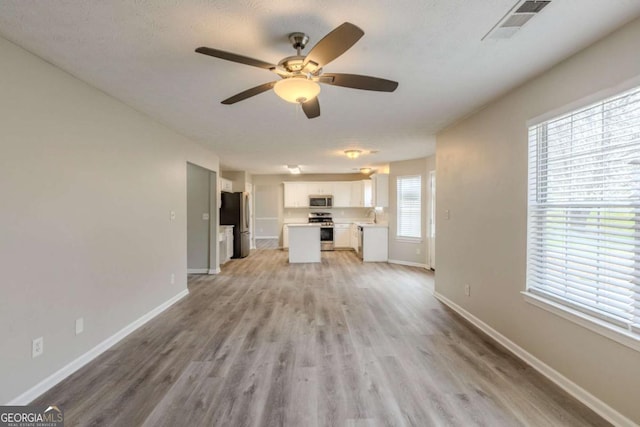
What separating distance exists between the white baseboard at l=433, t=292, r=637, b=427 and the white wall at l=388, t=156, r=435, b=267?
307 cm

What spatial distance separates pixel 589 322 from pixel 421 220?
4.36 m

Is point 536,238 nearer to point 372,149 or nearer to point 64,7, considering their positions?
point 372,149

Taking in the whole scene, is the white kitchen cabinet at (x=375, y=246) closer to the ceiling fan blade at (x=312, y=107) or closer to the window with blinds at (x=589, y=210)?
the window with blinds at (x=589, y=210)

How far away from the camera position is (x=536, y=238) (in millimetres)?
2371

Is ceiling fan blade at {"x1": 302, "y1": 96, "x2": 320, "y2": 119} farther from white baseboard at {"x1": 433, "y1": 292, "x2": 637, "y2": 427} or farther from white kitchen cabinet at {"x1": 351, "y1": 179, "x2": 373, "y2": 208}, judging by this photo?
white kitchen cabinet at {"x1": 351, "y1": 179, "x2": 373, "y2": 208}

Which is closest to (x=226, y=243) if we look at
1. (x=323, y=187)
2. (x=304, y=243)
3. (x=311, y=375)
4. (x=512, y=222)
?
(x=304, y=243)

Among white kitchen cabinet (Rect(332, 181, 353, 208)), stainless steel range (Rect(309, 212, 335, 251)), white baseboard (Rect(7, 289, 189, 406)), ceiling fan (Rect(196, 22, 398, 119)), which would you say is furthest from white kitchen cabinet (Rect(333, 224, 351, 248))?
ceiling fan (Rect(196, 22, 398, 119))

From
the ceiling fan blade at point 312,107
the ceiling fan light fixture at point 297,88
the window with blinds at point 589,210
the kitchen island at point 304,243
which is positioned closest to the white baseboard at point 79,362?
the ceiling fan light fixture at point 297,88

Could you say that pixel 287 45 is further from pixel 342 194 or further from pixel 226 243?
pixel 342 194

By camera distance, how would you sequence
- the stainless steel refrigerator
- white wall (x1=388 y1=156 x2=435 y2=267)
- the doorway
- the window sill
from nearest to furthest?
the window sill < the doorway < white wall (x1=388 y1=156 x2=435 y2=267) < the stainless steel refrigerator

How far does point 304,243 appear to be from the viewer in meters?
6.66

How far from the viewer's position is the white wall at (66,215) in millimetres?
1820

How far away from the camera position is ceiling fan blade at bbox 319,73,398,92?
5.89 ft

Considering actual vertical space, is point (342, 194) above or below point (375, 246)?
above
